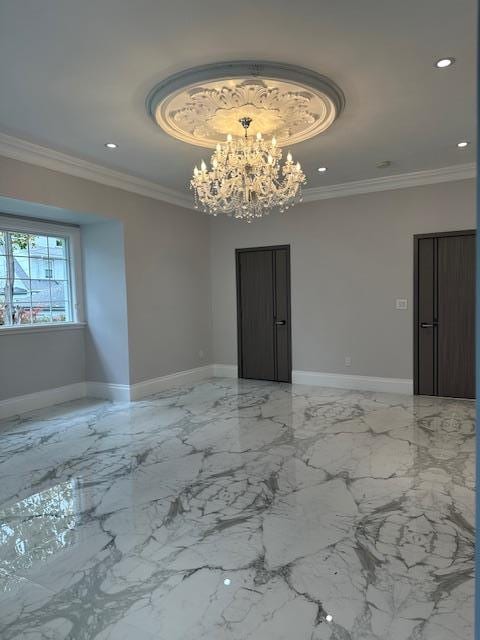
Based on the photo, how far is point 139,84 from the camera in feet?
10.3

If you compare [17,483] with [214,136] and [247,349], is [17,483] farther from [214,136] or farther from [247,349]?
[247,349]

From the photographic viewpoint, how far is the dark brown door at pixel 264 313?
6.64 metres

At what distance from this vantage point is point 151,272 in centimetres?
596

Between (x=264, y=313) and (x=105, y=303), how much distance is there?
8.04 ft

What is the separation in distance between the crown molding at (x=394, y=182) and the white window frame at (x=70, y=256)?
10.9ft

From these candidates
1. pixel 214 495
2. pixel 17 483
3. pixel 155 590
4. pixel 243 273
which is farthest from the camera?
pixel 243 273

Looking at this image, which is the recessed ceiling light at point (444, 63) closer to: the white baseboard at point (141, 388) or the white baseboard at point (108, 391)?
the white baseboard at point (141, 388)

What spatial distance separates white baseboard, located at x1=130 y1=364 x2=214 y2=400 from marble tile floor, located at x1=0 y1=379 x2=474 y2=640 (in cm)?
111

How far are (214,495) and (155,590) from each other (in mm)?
965

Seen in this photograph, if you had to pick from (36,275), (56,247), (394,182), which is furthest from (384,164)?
(36,275)

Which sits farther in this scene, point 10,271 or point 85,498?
point 10,271

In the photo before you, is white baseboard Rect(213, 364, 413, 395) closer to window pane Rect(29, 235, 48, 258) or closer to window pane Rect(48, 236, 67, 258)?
window pane Rect(48, 236, 67, 258)

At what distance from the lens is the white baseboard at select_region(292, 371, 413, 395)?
19.1ft

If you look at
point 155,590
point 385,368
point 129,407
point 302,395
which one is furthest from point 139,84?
point 385,368
